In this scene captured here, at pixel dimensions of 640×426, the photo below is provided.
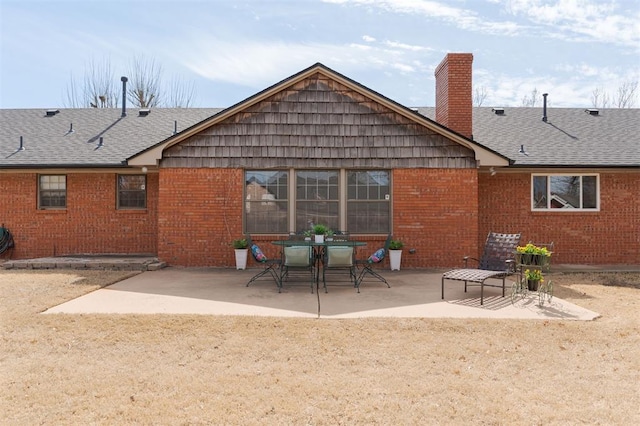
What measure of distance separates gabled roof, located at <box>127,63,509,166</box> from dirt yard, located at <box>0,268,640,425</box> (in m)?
4.80

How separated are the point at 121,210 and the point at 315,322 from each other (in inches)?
334

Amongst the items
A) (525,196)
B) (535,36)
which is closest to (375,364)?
(525,196)

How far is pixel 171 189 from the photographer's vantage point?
1034 cm

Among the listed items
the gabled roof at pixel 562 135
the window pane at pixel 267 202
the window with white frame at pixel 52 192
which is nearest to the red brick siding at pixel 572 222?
the gabled roof at pixel 562 135

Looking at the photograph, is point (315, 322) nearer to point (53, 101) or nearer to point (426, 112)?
point (426, 112)

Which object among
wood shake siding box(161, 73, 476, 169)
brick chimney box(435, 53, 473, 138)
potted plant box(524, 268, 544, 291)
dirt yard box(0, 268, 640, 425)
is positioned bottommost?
dirt yard box(0, 268, 640, 425)

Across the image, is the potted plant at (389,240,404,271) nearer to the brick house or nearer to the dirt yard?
the brick house

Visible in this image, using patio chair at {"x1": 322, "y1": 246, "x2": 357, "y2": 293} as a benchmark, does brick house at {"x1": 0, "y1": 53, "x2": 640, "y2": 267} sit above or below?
above

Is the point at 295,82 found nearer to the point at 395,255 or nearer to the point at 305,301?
the point at 395,255

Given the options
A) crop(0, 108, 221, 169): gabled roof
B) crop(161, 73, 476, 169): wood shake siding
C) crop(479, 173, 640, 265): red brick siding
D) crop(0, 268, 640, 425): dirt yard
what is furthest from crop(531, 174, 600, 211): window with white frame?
crop(0, 108, 221, 169): gabled roof

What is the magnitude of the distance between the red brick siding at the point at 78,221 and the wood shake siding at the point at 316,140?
8.54 feet

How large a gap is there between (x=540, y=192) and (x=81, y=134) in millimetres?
13702

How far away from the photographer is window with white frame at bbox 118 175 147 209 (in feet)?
39.1


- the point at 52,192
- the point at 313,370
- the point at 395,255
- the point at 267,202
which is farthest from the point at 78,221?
the point at 313,370
